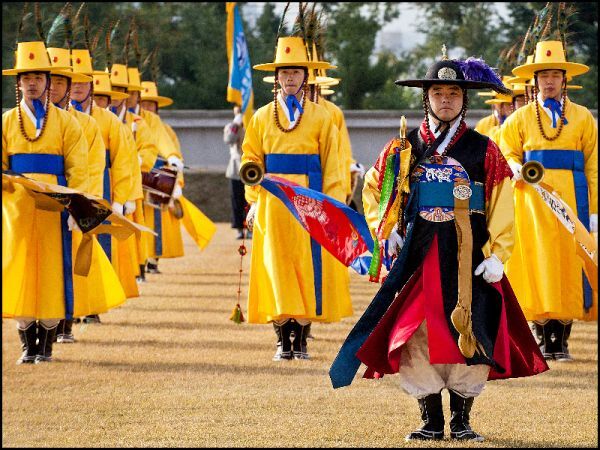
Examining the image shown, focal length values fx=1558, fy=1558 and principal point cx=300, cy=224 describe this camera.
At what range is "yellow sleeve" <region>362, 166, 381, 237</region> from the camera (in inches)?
264

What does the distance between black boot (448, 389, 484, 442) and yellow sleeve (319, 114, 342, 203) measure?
296 centimetres

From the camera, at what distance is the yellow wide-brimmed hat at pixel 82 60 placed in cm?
1103

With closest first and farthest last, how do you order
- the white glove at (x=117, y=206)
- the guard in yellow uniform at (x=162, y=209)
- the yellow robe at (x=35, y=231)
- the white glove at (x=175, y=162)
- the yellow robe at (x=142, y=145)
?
the yellow robe at (x=35, y=231), the white glove at (x=117, y=206), the yellow robe at (x=142, y=145), the white glove at (x=175, y=162), the guard in yellow uniform at (x=162, y=209)

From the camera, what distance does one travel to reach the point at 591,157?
9.55 meters

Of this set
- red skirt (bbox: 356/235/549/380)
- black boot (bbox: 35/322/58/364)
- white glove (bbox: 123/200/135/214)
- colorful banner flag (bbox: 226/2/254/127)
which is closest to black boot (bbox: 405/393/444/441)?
red skirt (bbox: 356/235/549/380)

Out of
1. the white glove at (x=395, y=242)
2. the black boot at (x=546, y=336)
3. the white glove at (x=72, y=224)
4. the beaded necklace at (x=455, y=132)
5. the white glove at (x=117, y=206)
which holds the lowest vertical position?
the black boot at (x=546, y=336)

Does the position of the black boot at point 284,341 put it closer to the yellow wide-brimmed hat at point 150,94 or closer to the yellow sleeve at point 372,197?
the yellow sleeve at point 372,197

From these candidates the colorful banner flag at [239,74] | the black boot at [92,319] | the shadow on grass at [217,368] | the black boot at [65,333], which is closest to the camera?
the shadow on grass at [217,368]

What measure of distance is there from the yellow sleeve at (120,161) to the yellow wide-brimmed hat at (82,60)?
51 centimetres

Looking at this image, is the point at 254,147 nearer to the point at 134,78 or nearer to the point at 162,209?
the point at 134,78

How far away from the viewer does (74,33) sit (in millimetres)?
10828

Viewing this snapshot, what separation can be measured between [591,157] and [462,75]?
3204mm

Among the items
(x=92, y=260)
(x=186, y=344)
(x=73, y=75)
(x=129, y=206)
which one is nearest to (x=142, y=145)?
(x=129, y=206)

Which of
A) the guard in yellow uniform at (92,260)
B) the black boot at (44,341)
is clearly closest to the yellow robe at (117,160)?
the guard in yellow uniform at (92,260)
